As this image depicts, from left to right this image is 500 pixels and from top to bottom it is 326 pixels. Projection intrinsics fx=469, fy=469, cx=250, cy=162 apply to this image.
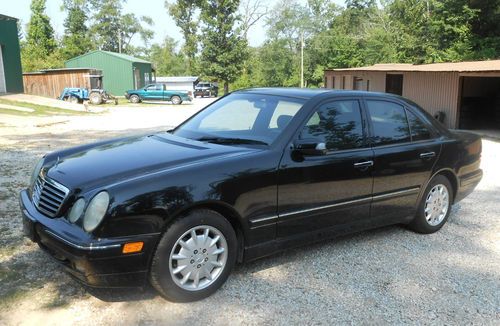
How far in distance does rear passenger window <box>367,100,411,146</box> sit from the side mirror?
88cm

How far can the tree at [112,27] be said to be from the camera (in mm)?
75688

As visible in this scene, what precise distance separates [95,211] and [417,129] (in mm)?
3447

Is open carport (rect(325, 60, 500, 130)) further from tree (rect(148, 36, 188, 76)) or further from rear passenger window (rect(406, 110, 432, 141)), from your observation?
tree (rect(148, 36, 188, 76))

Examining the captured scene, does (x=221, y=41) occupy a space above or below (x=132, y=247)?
above

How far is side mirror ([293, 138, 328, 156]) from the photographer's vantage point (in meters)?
3.89

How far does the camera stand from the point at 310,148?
3902 millimetres

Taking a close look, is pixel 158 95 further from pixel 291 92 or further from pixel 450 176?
pixel 291 92

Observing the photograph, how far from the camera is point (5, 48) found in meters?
25.0

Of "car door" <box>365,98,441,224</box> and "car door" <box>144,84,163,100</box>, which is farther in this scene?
"car door" <box>144,84,163,100</box>

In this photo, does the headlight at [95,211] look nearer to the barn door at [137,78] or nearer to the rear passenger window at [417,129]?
the rear passenger window at [417,129]

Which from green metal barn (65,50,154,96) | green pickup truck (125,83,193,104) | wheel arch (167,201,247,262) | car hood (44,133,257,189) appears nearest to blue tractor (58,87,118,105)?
green pickup truck (125,83,193,104)

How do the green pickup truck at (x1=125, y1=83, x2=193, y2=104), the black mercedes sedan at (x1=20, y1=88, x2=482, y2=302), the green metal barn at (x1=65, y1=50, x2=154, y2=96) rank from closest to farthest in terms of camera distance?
the black mercedes sedan at (x1=20, y1=88, x2=482, y2=302), the green pickup truck at (x1=125, y1=83, x2=193, y2=104), the green metal barn at (x1=65, y1=50, x2=154, y2=96)

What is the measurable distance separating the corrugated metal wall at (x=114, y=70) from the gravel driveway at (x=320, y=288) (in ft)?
131

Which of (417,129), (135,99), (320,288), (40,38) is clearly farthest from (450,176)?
(40,38)
